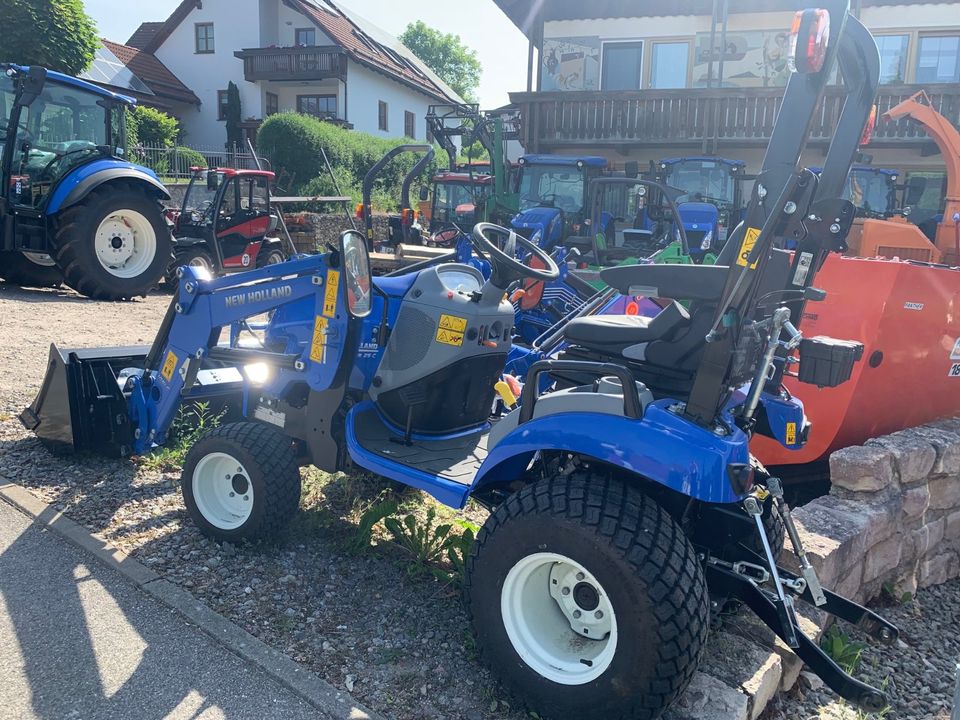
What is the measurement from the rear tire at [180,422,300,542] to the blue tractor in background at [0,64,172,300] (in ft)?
19.9

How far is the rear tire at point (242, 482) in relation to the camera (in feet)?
11.6

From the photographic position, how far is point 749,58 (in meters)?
19.6

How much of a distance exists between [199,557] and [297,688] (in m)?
1.10

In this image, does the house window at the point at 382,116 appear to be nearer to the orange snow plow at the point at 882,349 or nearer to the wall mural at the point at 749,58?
the wall mural at the point at 749,58

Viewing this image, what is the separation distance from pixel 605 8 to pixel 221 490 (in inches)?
786

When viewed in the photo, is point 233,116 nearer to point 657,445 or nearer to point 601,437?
point 601,437

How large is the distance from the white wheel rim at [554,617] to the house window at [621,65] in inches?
790

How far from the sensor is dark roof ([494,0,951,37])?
63.9 ft

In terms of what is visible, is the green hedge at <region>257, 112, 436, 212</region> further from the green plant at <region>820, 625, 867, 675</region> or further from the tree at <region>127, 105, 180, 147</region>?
the green plant at <region>820, 625, 867, 675</region>

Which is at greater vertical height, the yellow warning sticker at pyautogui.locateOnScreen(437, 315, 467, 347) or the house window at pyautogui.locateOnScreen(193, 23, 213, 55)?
the house window at pyautogui.locateOnScreen(193, 23, 213, 55)

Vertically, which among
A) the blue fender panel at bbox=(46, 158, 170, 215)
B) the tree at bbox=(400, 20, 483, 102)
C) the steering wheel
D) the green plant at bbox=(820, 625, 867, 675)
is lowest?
the green plant at bbox=(820, 625, 867, 675)

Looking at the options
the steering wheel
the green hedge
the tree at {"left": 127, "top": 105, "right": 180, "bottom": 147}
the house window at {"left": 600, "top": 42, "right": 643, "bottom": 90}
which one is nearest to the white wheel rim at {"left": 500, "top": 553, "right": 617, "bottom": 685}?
the steering wheel

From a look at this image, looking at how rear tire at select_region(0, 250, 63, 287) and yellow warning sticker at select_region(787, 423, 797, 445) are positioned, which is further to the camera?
rear tire at select_region(0, 250, 63, 287)

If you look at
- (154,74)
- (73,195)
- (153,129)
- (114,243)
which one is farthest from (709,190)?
(154,74)
